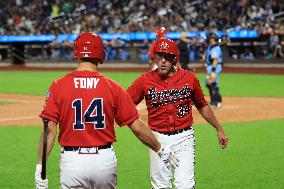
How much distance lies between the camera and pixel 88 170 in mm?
4566

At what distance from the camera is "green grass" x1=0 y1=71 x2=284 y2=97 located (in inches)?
893

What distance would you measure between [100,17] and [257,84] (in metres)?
18.1

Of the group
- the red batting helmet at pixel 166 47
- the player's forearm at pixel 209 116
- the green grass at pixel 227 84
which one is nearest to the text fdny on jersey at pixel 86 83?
the red batting helmet at pixel 166 47

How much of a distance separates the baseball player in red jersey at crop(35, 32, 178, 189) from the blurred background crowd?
23338 millimetres

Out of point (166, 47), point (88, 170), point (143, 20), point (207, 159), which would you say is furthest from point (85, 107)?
point (143, 20)

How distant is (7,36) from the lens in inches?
1639

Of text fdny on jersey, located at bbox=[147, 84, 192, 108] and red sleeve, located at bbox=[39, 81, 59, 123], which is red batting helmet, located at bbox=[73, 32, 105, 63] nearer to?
red sleeve, located at bbox=[39, 81, 59, 123]

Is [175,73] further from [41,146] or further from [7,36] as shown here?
[7,36]

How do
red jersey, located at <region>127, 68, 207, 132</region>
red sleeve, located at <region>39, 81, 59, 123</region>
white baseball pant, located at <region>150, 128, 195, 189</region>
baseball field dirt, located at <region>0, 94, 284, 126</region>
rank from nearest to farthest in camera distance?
red sleeve, located at <region>39, 81, 59, 123</region> < white baseball pant, located at <region>150, 128, 195, 189</region> < red jersey, located at <region>127, 68, 207, 132</region> < baseball field dirt, located at <region>0, 94, 284, 126</region>

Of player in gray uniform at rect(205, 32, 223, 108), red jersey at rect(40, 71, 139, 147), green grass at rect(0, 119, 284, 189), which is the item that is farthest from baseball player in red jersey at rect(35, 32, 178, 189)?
player in gray uniform at rect(205, 32, 223, 108)

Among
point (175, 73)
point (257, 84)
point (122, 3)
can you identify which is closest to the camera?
point (175, 73)

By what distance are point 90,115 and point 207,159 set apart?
5.84 m

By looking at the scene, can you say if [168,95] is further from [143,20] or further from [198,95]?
[143,20]

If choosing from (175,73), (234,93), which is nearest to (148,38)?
(234,93)
